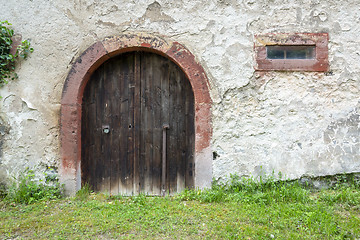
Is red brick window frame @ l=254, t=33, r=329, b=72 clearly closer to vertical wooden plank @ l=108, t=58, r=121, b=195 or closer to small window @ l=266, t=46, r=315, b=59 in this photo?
small window @ l=266, t=46, r=315, b=59

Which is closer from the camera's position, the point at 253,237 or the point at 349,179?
the point at 253,237

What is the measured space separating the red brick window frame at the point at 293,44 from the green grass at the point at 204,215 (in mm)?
1507

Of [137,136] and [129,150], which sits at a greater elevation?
[137,136]

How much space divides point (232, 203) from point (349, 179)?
5.38 feet

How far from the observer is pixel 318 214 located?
2586 mm

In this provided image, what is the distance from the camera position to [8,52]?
3.35 metres

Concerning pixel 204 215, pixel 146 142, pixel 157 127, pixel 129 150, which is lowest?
pixel 204 215

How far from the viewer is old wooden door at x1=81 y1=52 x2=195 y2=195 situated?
3.53 metres

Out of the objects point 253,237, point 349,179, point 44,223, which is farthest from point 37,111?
point 349,179

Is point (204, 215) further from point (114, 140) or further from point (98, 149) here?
point (98, 149)

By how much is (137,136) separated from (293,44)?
244 cm

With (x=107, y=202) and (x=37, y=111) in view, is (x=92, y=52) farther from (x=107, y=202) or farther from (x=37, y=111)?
(x=107, y=202)

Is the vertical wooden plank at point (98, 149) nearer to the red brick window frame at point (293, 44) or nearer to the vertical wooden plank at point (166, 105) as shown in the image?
the vertical wooden plank at point (166, 105)

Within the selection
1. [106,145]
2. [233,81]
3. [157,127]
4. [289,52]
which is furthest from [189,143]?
→ [289,52]
